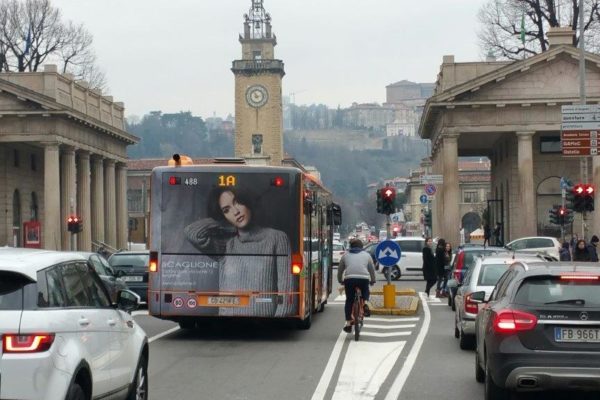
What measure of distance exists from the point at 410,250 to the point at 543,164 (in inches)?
732

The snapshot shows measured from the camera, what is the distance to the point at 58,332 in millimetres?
8414

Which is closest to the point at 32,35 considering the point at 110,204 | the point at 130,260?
the point at 110,204

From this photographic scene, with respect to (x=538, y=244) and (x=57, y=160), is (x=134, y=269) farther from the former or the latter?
(x=57, y=160)

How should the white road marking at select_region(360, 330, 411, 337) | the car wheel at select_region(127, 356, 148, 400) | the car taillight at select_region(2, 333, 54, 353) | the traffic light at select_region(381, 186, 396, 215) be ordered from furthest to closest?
the traffic light at select_region(381, 186, 396, 215)
the white road marking at select_region(360, 330, 411, 337)
the car wheel at select_region(127, 356, 148, 400)
the car taillight at select_region(2, 333, 54, 353)

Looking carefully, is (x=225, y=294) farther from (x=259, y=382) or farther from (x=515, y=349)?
(x=515, y=349)

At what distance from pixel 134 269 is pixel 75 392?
22679mm

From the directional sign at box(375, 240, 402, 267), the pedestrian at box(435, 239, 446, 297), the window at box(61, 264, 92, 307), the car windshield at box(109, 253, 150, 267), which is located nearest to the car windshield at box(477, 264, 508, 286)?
the directional sign at box(375, 240, 402, 267)

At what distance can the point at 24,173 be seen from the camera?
241 feet

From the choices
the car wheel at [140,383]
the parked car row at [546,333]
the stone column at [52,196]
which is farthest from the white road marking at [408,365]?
the stone column at [52,196]

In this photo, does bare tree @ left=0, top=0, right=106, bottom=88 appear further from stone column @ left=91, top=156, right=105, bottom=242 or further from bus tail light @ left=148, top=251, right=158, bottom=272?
bus tail light @ left=148, top=251, right=158, bottom=272

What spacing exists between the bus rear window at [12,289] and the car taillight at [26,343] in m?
0.27

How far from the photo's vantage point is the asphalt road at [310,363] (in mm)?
13969

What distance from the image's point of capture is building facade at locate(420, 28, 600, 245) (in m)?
60.9

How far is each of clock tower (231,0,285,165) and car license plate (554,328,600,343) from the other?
126 meters
